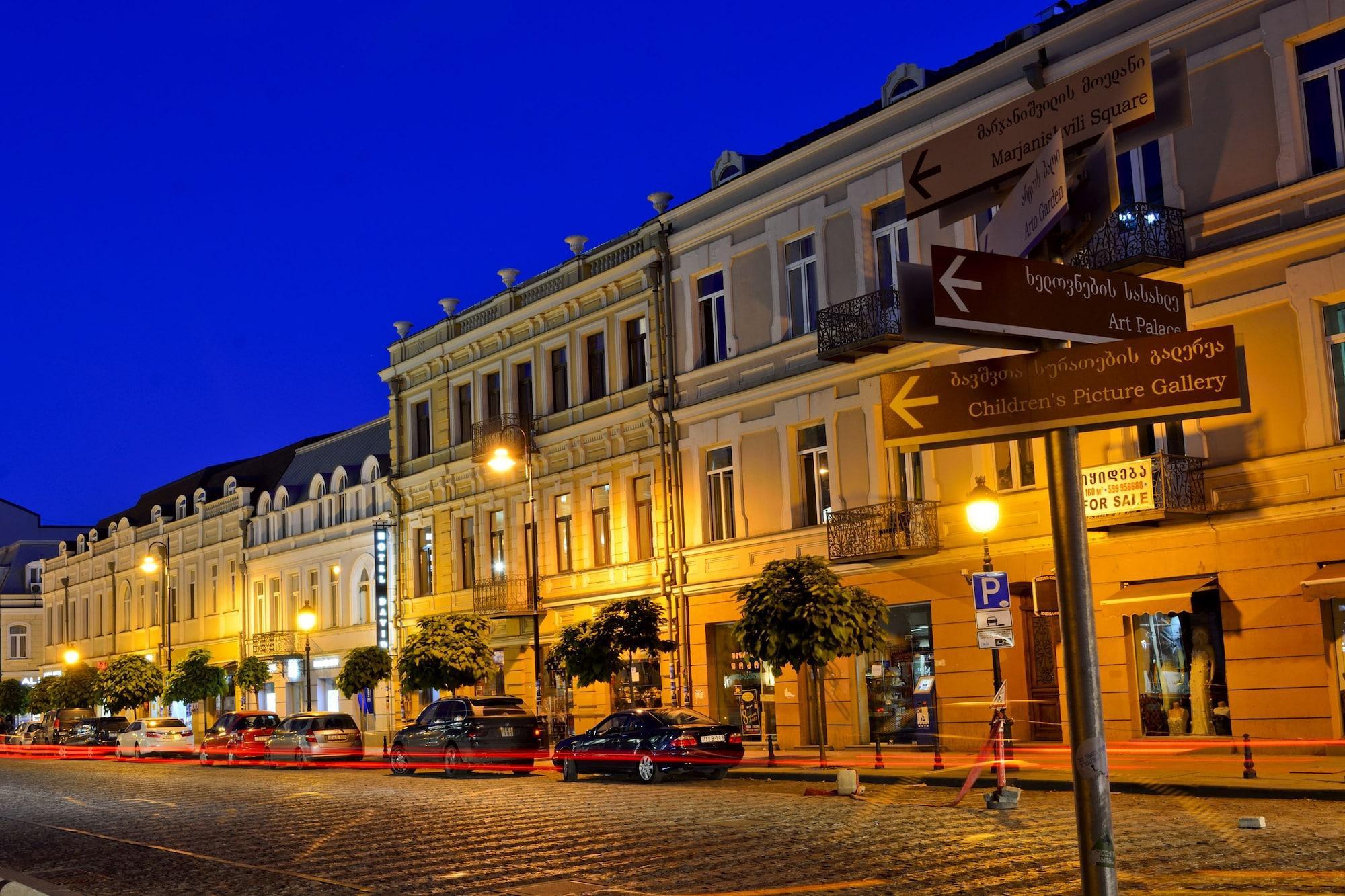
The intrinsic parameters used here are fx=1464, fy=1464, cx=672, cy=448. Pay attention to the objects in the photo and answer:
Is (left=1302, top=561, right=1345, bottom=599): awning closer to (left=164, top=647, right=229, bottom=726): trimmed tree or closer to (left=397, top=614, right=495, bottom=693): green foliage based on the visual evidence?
(left=397, top=614, right=495, bottom=693): green foliage

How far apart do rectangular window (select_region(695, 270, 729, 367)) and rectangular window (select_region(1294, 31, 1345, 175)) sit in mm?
14953

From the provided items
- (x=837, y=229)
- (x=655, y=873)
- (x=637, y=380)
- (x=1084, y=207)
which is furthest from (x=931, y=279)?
(x=637, y=380)

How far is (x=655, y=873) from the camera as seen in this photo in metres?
13.6

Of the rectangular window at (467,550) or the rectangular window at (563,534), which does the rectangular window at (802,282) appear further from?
the rectangular window at (467,550)

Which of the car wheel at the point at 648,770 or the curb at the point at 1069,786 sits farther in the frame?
the car wheel at the point at 648,770

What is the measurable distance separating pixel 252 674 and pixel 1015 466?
123 ft

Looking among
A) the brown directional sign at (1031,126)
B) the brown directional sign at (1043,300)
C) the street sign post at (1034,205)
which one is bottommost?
the brown directional sign at (1043,300)

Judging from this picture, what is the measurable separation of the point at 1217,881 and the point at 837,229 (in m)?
21.7

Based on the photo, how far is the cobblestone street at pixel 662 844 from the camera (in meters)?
12.7

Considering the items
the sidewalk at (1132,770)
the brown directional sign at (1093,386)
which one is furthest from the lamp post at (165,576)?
the brown directional sign at (1093,386)

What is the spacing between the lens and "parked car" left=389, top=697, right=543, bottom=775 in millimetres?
32844

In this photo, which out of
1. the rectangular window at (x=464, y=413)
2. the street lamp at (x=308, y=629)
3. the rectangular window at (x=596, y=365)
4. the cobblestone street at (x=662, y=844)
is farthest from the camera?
the street lamp at (x=308, y=629)

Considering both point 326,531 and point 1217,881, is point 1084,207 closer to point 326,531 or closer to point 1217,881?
point 1217,881

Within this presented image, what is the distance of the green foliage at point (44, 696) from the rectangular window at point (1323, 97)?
6620 cm
